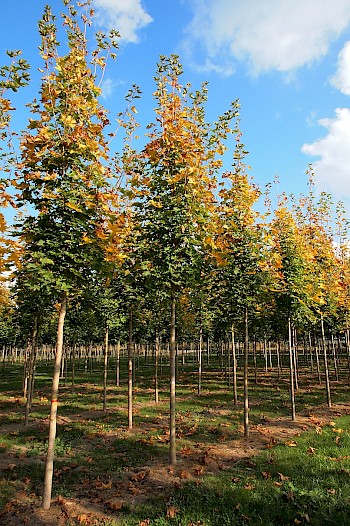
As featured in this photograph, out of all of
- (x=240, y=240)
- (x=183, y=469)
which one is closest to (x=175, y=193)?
(x=240, y=240)

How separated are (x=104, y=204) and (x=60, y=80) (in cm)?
264

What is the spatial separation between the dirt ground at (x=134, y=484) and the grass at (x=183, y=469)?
39 mm

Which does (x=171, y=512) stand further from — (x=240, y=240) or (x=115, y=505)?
(x=240, y=240)

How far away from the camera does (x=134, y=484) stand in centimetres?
839

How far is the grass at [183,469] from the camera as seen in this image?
649 centimetres

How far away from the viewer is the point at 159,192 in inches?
391

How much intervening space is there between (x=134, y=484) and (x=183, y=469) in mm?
1365

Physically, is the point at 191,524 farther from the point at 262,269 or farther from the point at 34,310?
the point at 34,310

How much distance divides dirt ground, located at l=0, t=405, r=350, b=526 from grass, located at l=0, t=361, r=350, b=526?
0.04 m

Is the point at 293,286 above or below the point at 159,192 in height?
below

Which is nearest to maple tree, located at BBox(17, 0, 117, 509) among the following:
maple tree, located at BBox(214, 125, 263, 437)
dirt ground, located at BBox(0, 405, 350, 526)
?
dirt ground, located at BBox(0, 405, 350, 526)

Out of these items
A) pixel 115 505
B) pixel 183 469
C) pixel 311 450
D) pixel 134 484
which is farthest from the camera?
pixel 311 450

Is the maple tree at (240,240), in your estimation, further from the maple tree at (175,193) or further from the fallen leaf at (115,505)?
the fallen leaf at (115,505)

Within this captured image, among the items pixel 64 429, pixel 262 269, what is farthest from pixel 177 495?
pixel 64 429
